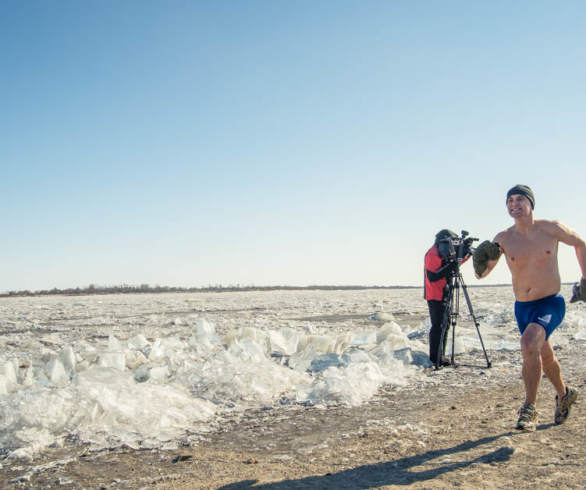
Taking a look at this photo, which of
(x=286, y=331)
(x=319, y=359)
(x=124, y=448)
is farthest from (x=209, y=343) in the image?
(x=124, y=448)

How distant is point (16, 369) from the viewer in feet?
17.6

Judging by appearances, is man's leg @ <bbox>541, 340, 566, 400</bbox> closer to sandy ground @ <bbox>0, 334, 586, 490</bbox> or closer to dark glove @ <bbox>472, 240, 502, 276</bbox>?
sandy ground @ <bbox>0, 334, 586, 490</bbox>

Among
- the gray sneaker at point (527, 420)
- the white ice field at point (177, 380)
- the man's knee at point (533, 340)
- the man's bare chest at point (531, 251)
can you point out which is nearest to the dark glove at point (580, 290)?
the man's bare chest at point (531, 251)

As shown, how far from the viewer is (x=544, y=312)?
3.47 metres

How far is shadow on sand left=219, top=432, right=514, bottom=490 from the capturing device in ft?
8.29

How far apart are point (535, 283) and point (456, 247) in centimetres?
230

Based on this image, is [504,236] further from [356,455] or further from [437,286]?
[437,286]

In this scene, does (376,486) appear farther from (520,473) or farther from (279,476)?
(520,473)

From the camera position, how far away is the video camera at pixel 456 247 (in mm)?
5758

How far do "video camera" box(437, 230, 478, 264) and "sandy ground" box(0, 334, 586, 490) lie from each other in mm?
1896

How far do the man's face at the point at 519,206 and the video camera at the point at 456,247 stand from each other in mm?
2121

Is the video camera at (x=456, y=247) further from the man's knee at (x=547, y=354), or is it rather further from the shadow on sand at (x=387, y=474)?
the shadow on sand at (x=387, y=474)

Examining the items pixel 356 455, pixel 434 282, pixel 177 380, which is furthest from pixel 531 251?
pixel 177 380

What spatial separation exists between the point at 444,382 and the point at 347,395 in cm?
131
